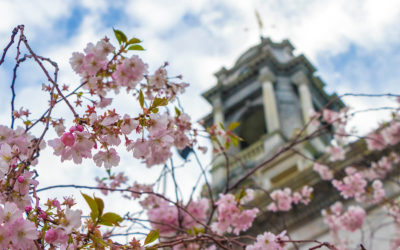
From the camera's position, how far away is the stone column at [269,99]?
1295 cm

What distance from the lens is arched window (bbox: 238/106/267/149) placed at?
15.8m

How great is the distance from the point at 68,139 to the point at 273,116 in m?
12.0

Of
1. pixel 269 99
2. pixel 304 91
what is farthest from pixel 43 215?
pixel 304 91

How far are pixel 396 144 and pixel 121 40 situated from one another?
5.77 metres

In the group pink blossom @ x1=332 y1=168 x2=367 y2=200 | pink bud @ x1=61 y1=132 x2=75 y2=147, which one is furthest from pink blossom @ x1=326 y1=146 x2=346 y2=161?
pink bud @ x1=61 y1=132 x2=75 y2=147

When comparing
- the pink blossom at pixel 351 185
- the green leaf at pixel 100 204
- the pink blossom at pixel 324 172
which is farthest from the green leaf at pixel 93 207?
the pink blossom at pixel 324 172

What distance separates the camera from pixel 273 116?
13.2 metres

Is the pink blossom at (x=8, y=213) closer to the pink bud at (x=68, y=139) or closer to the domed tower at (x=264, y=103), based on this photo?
the pink bud at (x=68, y=139)

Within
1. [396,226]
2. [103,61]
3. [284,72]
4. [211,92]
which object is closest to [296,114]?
[284,72]

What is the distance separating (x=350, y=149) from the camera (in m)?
7.17

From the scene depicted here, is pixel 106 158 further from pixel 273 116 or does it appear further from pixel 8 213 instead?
pixel 273 116

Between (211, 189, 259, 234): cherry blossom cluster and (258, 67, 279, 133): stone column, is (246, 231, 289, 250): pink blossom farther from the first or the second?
(258, 67, 279, 133): stone column

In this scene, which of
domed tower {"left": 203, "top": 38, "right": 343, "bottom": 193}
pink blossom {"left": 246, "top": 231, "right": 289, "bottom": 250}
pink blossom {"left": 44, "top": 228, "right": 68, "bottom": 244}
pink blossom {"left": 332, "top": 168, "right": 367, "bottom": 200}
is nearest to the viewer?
pink blossom {"left": 44, "top": 228, "right": 68, "bottom": 244}

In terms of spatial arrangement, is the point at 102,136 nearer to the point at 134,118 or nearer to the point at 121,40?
the point at 134,118
